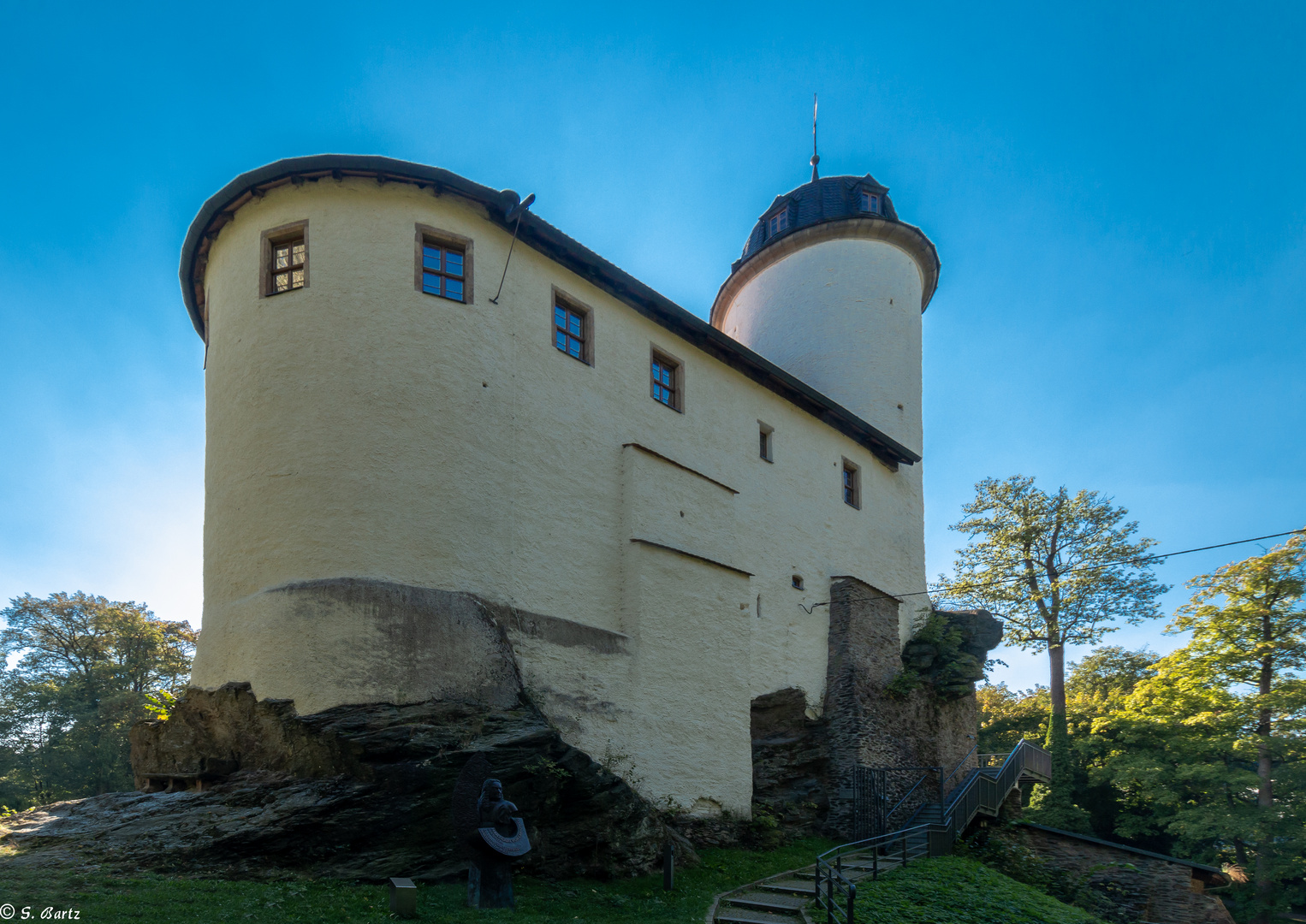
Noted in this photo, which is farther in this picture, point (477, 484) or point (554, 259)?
point (554, 259)

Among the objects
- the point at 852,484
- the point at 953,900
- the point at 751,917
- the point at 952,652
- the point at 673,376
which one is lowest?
the point at 953,900

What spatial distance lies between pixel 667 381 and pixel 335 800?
10280 millimetres

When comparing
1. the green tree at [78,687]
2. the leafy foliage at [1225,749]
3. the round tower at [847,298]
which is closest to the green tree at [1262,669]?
the leafy foliage at [1225,749]

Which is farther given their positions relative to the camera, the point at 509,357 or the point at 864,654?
the point at 864,654

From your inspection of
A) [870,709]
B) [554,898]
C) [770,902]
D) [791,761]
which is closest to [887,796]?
[870,709]

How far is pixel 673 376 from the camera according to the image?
58.1 ft

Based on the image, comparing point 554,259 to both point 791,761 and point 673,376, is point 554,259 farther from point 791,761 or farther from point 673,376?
point 791,761

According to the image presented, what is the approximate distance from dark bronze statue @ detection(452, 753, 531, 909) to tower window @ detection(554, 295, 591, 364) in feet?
26.5

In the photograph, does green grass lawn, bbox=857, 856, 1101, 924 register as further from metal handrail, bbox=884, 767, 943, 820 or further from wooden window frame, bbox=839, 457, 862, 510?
wooden window frame, bbox=839, 457, 862, 510

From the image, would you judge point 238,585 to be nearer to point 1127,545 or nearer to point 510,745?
point 510,745

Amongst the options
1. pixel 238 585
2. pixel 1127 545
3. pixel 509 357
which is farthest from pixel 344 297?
pixel 1127 545

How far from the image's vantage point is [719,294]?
29500 millimetres

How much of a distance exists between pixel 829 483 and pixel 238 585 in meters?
13.8

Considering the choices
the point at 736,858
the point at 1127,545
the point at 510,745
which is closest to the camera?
→ the point at 510,745
